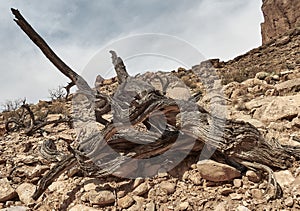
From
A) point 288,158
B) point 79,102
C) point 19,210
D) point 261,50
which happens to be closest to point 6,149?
point 79,102

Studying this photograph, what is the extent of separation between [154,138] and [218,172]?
98 centimetres

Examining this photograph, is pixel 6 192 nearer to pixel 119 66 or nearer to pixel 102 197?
pixel 102 197

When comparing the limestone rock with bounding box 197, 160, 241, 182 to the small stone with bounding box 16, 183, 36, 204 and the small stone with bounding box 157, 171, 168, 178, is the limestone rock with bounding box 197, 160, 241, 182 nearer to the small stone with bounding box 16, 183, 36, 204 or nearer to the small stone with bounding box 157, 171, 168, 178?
the small stone with bounding box 157, 171, 168, 178

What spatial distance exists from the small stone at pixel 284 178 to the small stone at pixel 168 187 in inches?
45.6

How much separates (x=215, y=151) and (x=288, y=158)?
834 millimetres

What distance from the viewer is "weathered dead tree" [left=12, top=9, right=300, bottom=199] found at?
383cm

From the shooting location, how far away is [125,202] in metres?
3.76

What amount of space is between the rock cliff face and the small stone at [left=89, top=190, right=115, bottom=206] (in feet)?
117

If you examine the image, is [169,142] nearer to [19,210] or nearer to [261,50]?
[19,210]

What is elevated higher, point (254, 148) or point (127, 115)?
point (127, 115)

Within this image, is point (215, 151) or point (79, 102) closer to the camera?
point (215, 151)

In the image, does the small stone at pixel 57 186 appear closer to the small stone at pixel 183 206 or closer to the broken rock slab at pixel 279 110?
the small stone at pixel 183 206

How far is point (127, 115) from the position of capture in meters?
4.13

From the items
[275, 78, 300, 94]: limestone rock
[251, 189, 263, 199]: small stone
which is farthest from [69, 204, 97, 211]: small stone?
[275, 78, 300, 94]: limestone rock
